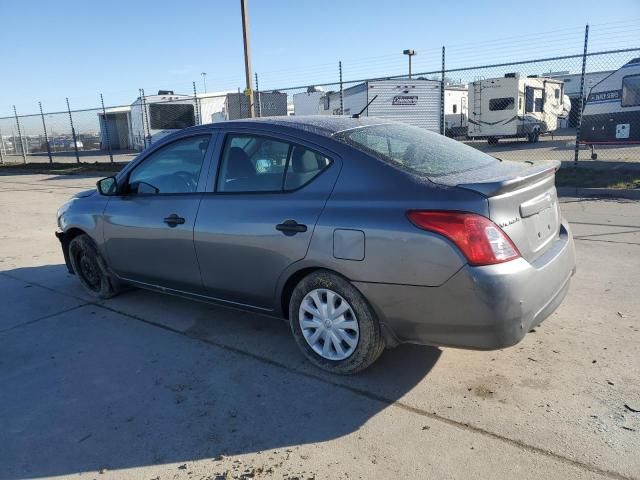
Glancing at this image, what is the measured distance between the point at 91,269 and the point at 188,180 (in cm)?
172

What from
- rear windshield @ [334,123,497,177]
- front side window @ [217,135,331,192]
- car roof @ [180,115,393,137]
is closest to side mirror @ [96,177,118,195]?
car roof @ [180,115,393,137]

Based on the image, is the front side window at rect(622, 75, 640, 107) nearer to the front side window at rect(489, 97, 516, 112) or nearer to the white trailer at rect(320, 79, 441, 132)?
the white trailer at rect(320, 79, 441, 132)

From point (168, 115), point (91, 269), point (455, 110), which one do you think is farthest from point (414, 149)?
point (455, 110)

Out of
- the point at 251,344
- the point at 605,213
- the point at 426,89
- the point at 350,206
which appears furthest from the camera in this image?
the point at 426,89

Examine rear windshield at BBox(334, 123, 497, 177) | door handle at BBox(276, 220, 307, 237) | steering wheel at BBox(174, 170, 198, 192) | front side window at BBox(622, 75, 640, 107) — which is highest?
front side window at BBox(622, 75, 640, 107)

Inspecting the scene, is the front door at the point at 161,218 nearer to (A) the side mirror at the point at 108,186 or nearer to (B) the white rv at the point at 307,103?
(A) the side mirror at the point at 108,186

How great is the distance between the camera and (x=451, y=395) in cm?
303

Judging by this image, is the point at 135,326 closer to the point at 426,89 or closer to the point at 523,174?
the point at 523,174

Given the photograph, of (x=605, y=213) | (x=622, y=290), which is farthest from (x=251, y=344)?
(x=605, y=213)

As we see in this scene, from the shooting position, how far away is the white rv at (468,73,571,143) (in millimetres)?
23859

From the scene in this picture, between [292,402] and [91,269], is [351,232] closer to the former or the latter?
[292,402]

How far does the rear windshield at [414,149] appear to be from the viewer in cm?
314

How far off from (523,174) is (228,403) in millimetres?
2200

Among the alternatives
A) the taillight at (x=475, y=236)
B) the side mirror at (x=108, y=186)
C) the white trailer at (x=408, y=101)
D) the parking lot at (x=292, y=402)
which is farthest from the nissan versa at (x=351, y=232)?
the white trailer at (x=408, y=101)
